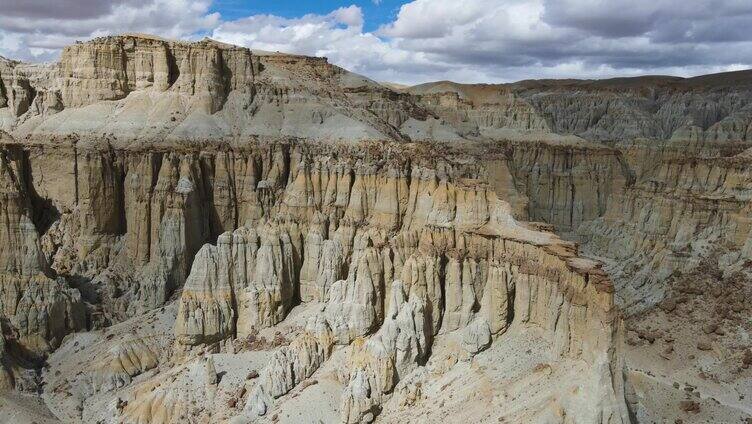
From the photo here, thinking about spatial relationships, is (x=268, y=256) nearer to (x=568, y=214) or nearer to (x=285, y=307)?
(x=285, y=307)

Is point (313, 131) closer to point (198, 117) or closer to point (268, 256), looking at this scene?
point (198, 117)

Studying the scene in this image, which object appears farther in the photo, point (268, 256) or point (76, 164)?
point (76, 164)

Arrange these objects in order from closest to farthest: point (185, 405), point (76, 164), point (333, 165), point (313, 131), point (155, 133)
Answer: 1. point (185, 405)
2. point (333, 165)
3. point (76, 164)
4. point (155, 133)
5. point (313, 131)

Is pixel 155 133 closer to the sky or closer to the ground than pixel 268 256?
closer to the sky

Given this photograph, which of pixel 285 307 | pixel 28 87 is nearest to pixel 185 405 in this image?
pixel 285 307

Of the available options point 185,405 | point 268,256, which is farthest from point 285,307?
point 185,405

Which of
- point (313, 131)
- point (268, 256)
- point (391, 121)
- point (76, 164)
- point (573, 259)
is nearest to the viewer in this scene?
point (573, 259)

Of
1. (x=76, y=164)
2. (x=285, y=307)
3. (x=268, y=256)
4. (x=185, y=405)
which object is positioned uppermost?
(x=76, y=164)
